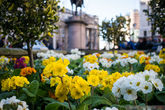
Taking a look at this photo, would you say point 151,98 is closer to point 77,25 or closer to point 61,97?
point 61,97

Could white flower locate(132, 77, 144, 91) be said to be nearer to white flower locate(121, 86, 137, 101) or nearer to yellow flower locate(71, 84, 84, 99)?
white flower locate(121, 86, 137, 101)

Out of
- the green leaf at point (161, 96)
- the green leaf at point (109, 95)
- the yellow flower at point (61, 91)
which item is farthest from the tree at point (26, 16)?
the green leaf at point (161, 96)

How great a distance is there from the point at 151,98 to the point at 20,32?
8.40 feet

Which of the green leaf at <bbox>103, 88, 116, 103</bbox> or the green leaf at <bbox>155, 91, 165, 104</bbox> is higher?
the green leaf at <bbox>103, 88, 116, 103</bbox>

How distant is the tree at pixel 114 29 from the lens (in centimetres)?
709

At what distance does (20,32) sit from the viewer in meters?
3.40

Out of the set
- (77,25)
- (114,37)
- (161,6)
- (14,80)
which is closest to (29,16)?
(14,80)

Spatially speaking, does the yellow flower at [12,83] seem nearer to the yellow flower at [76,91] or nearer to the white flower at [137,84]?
the yellow flower at [76,91]

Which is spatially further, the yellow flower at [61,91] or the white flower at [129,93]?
the yellow flower at [61,91]

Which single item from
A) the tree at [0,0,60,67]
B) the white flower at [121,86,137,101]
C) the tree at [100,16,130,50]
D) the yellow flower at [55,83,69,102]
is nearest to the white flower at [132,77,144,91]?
the white flower at [121,86,137,101]

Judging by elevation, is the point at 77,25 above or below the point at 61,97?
above

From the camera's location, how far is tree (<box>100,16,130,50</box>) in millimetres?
7086

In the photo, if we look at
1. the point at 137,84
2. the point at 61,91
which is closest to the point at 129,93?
the point at 137,84

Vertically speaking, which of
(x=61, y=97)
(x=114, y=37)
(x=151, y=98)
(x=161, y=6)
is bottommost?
(x=151, y=98)
